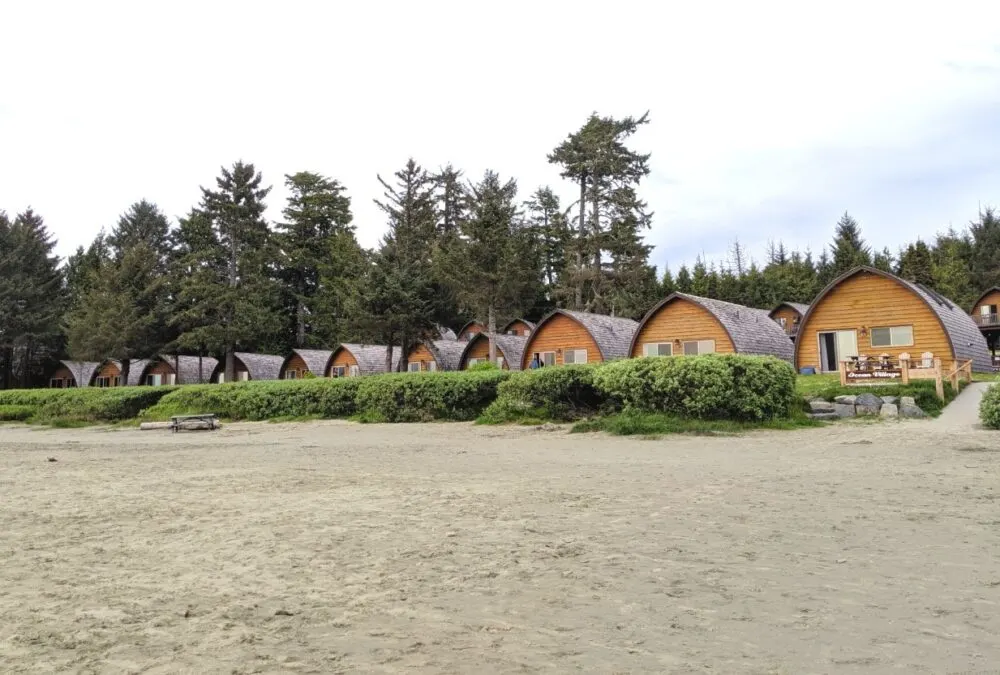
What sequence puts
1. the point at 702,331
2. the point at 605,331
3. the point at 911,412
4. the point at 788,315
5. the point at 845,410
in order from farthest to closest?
the point at 788,315
the point at 605,331
the point at 702,331
the point at 845,410
the point at 911,412

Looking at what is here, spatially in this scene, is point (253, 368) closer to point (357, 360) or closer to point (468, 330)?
point (357, 360)

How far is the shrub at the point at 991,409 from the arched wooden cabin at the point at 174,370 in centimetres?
6382

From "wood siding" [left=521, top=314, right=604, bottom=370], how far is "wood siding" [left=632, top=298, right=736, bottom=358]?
135 inches

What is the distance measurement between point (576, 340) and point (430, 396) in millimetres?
17981

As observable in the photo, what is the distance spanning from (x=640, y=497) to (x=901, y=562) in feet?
11.8

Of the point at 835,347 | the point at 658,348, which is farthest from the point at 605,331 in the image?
the point at 835,347

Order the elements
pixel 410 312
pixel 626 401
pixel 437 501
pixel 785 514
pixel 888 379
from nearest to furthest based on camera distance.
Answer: pixel 785 514 → pixel 437 501 → pixel 626 401 → pixel 888 379 → pixel 410 312

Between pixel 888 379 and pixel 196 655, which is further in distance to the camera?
pixel 888 379

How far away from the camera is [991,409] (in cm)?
1594

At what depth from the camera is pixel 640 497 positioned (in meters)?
8.73

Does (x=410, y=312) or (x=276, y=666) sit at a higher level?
(x=410, y=312)

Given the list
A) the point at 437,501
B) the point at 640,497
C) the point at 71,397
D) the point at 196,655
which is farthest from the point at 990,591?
the point at 71,397

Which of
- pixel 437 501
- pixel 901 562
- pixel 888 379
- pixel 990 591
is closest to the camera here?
pixel 990 591

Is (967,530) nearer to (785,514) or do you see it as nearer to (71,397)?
(785,514)
